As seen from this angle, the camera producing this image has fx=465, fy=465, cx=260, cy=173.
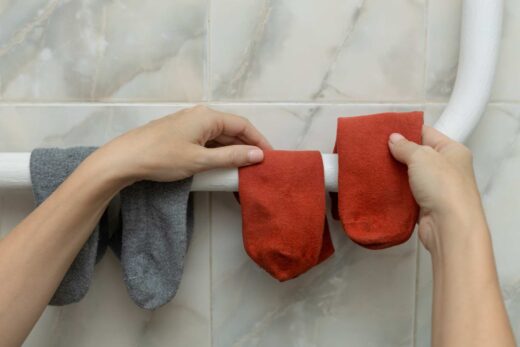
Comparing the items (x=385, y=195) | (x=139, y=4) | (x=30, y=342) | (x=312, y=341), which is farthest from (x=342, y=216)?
(x=30, y=342)

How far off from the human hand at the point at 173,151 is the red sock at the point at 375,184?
0.36ft

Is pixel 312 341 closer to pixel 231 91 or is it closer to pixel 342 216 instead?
pixel 342 216

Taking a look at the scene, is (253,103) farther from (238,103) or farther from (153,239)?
(153,239)

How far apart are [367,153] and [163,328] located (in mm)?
390

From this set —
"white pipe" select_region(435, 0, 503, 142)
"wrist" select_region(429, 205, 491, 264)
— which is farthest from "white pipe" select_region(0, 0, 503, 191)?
"wrist" select_region(429, 205, 491, 264)

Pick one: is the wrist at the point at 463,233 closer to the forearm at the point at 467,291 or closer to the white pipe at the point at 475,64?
the forearm at the point at 467,291

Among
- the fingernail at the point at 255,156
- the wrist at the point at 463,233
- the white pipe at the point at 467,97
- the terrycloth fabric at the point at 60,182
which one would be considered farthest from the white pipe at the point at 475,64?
the terrycloth fabric at the point at 60,182

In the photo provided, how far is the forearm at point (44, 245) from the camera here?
512 millimetres

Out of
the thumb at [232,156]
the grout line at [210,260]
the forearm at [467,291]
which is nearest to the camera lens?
the forearm at [467,291]

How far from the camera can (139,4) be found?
0.63 metres

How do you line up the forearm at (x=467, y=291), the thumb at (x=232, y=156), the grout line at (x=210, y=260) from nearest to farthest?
the forearm at (x=467, y=291)
the thumb at (x=232, y=156)
the grout line at (x=210, y=260)

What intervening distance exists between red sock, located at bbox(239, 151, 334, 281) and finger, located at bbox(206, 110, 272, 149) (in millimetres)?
46

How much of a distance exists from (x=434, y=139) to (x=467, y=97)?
75 mm

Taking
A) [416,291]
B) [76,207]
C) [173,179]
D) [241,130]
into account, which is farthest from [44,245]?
[416,291]
